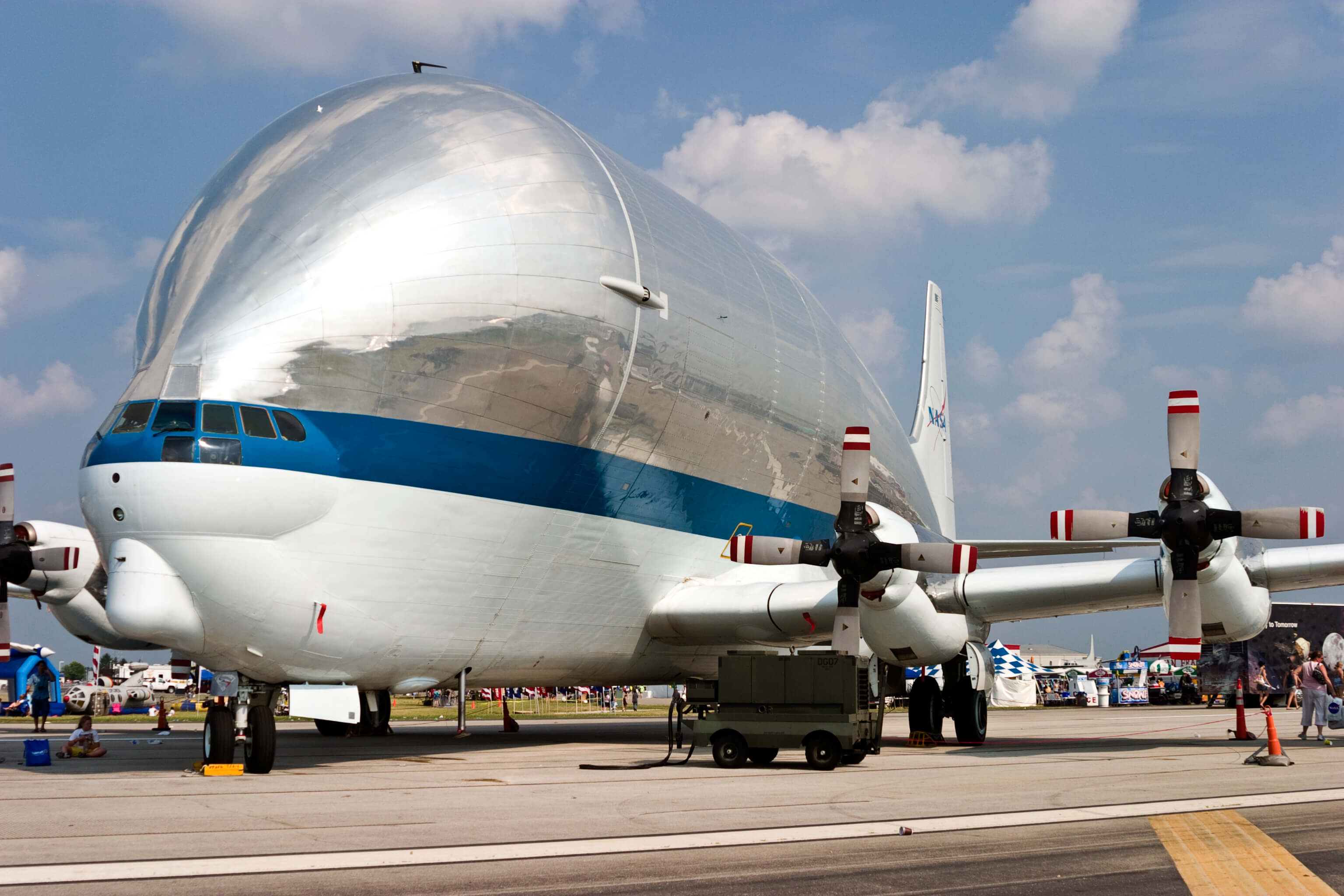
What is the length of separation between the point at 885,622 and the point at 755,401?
474 cm

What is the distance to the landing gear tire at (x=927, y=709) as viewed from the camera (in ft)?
69.2

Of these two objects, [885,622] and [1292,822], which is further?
[885,622]

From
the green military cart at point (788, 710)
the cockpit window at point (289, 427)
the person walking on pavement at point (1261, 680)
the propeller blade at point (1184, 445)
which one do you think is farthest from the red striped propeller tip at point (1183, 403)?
the person walking on pavement at point (1261, 680)

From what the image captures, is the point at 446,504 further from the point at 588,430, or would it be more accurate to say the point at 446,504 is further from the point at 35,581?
the point at 35,581

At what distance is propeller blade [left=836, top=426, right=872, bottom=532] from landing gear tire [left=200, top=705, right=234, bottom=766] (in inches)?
317

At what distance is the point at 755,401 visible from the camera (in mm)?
20359

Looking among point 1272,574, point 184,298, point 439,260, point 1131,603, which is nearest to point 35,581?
point 184,298

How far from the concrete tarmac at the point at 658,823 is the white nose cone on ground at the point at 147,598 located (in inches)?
63.2

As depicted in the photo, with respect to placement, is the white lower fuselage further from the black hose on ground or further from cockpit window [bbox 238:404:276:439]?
the black hose on ground

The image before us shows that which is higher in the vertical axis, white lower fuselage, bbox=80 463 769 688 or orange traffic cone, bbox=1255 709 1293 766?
white lower fuselage, bbox=80 463 769 688

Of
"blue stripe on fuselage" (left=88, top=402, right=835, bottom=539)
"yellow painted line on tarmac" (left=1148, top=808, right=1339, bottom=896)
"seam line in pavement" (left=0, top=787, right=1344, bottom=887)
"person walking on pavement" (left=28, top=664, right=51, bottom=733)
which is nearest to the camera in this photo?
"yellow painted line on tarmac" (left=1148, top=808, right=1339, bottom=896)

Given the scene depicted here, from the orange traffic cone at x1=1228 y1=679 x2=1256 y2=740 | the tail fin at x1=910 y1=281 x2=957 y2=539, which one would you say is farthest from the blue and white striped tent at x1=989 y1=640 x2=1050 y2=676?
the orange traffic cone at x1=1228 y1=679 x2=1256 y2=740

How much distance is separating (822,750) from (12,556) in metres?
11.0

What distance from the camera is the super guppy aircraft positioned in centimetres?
1355
